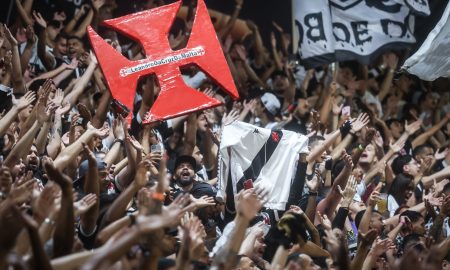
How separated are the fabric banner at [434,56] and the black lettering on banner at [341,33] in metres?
1.69

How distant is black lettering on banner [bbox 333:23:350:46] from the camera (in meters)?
10.4

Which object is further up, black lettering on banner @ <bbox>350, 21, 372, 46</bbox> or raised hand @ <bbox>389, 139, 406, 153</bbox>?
black lettering on banner @ <bbox>350, 21, 372, 46</bbox>

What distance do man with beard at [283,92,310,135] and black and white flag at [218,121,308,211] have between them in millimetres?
2198

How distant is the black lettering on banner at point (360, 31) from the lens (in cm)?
1041

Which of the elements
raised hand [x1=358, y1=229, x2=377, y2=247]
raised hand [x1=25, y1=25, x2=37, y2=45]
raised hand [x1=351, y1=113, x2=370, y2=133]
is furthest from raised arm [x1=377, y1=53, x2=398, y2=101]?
raised hand [x1=358, y1=229, x2=377, y2=247]

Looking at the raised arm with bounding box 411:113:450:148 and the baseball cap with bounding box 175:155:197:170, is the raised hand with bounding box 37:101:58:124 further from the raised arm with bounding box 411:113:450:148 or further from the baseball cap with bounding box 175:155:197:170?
the raised arm with bounding box 411:113:450:148

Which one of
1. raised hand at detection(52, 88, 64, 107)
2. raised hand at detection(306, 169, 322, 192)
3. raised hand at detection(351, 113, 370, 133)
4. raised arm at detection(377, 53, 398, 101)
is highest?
raised hand at detection(52, 88, 64, 107)

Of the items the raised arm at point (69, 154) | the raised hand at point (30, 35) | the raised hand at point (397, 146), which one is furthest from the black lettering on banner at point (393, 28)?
the raised arm at point (69, 154)

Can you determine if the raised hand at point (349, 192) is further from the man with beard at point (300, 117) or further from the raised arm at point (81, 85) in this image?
the raised arm at point (81, 85)

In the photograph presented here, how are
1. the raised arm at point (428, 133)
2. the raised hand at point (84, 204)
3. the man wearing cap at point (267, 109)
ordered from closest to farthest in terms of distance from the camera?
1. the raised hand at point (84, 204)
2. the man wearing cap at point (267, 109)
3. the raised arm at point (428, 133)

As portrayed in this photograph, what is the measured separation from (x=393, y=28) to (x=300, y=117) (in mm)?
1521

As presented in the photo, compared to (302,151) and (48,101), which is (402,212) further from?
(48,101)

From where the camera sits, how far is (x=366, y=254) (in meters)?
6.39

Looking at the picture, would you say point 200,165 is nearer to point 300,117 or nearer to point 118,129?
point 118,129
